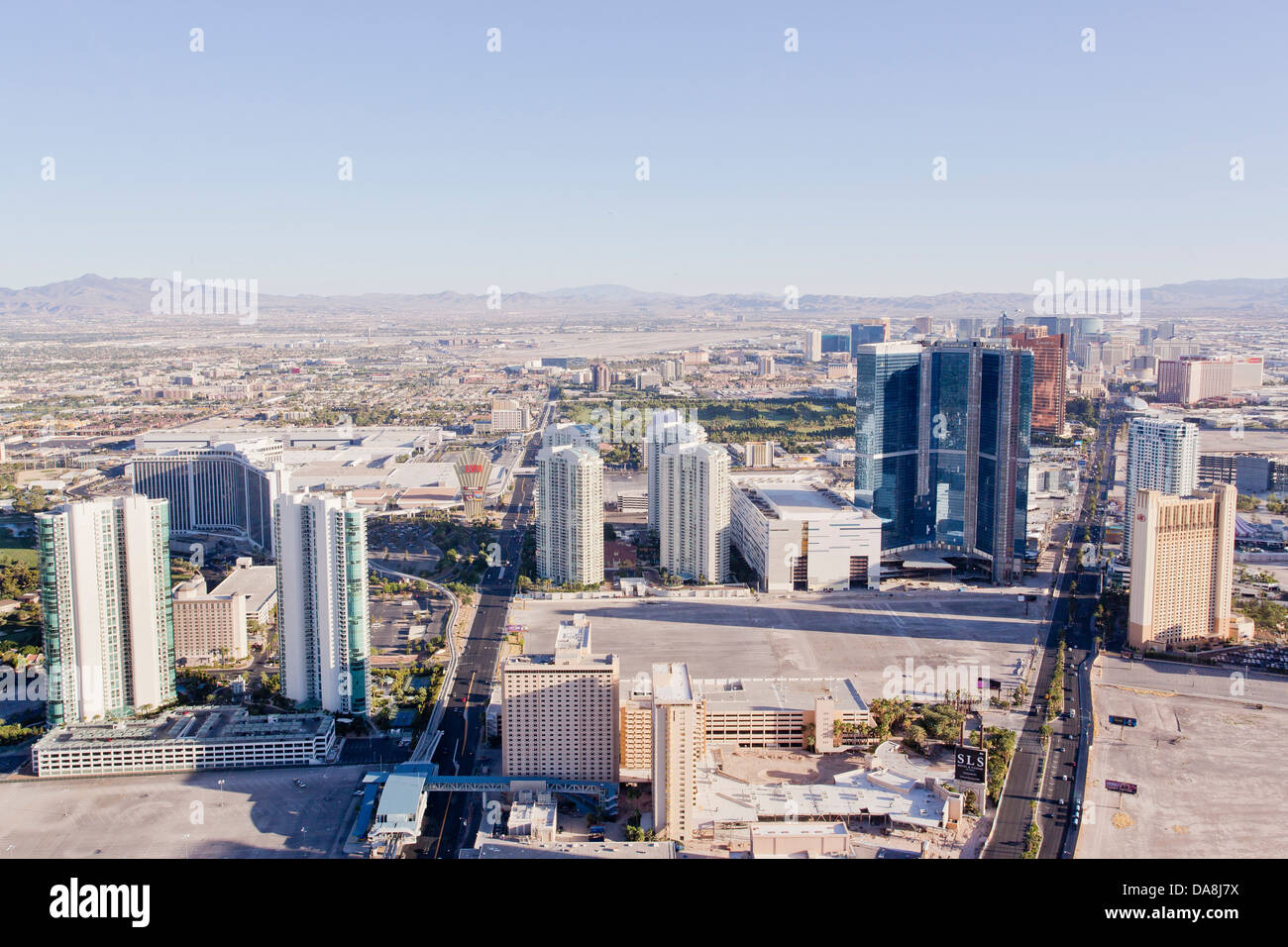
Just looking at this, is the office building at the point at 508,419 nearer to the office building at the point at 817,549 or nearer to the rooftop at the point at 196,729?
the office building at the point at 817,549

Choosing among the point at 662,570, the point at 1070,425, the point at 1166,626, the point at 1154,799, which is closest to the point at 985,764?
the point at 1154,799

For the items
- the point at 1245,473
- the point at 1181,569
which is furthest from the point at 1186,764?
the point at 1245,473

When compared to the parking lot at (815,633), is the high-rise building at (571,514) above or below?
above

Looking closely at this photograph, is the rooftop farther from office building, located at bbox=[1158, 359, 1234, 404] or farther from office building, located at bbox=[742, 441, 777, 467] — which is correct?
office building, located at bbox=[1158, 359, 1234, 404]

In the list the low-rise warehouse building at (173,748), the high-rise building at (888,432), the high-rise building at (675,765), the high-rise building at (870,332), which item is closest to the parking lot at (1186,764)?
the high-rise building at (675,765)

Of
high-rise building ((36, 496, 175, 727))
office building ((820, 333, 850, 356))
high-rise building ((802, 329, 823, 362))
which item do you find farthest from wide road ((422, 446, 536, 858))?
A: office building ((820, 333, 850, 356))

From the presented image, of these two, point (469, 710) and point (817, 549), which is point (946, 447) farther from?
point (469, 710)
